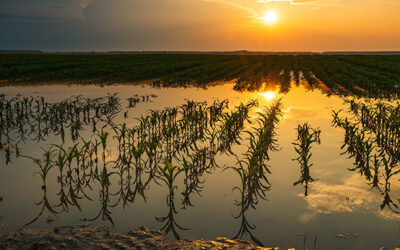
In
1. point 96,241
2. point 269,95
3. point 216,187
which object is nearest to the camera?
point 96,241

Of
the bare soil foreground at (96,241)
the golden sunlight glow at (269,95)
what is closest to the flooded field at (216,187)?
the bare soil foreground at (96,241)

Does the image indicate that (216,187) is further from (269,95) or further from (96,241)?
(269,95)

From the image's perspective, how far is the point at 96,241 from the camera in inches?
135

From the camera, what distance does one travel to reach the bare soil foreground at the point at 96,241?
10.9 feet

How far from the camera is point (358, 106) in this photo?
12.0m

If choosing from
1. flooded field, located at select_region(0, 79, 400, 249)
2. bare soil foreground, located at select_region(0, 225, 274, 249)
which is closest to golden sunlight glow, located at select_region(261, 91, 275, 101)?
flooded field, located at select_region(0, 79, 400, 249)

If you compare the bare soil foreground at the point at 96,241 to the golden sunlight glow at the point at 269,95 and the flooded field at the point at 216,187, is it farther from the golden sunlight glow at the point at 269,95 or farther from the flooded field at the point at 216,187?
the golden sunlight glow at the point at 269,95

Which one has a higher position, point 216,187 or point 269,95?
point 269,95

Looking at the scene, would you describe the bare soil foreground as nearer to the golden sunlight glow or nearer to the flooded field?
the flooded field

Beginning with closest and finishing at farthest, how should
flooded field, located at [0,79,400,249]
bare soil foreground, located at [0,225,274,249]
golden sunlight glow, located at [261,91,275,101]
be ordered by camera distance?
bare soil foreground, located at [0,225,274,249] → flooded field, located at [0,79,400,249] → golden sunlight glow, located at [261,91,275,101]

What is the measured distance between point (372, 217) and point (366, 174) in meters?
1.65

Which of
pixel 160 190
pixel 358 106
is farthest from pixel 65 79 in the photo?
pixel 160 190

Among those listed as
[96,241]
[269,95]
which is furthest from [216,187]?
[269,95]

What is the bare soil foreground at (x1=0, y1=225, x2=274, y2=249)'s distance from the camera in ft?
10.9
